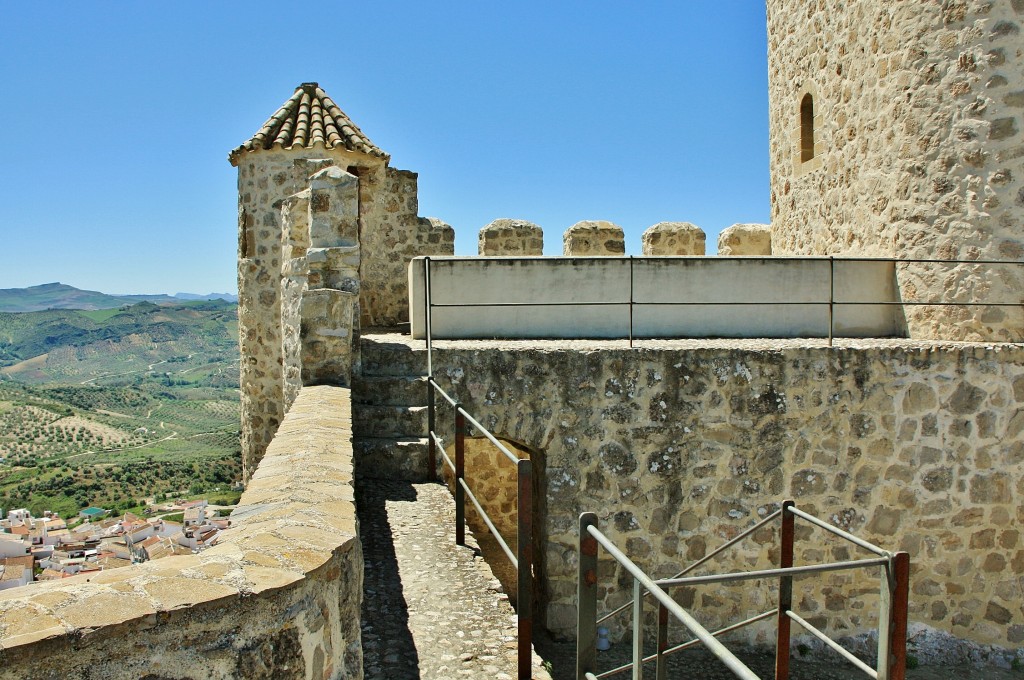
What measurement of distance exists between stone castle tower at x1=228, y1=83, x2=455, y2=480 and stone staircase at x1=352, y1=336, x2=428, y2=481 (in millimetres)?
381

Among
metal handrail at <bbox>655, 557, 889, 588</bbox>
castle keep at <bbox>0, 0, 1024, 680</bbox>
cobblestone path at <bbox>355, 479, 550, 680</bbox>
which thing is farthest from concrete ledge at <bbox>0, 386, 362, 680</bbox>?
castle keep at <bbox>0, 0, 1024, 680</bbox>

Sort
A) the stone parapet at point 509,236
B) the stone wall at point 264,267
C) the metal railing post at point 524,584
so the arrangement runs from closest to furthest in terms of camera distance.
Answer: the metal railing post at point 524,584 → the stone wall at point 264,267 → the stone parapet at point 509,236

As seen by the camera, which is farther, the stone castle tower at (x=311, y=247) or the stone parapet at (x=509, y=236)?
the stone parapet at (x=509, y=236)

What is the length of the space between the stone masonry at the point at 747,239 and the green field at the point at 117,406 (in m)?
9.17

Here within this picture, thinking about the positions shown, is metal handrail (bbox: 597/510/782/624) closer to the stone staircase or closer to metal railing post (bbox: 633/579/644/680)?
metal railing post (bbox: 633/579/644/680)

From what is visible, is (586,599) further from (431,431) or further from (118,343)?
(118,343)

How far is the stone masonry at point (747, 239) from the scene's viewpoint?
1207cm

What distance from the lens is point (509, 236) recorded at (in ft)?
40.8

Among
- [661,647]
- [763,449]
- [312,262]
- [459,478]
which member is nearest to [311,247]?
[312,262]

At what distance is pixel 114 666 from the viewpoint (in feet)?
6.49

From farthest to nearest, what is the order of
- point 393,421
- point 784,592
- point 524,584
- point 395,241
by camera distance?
point 395,241
point 393,421
point 784,592
point 524,584

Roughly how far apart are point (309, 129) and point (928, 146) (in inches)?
332

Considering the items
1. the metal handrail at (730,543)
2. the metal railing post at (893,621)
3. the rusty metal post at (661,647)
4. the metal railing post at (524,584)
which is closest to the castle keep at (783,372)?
the metal handrail at (730,543)

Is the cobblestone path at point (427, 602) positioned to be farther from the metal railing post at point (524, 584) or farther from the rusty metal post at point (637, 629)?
the rusty metal post at point (637, 629)
